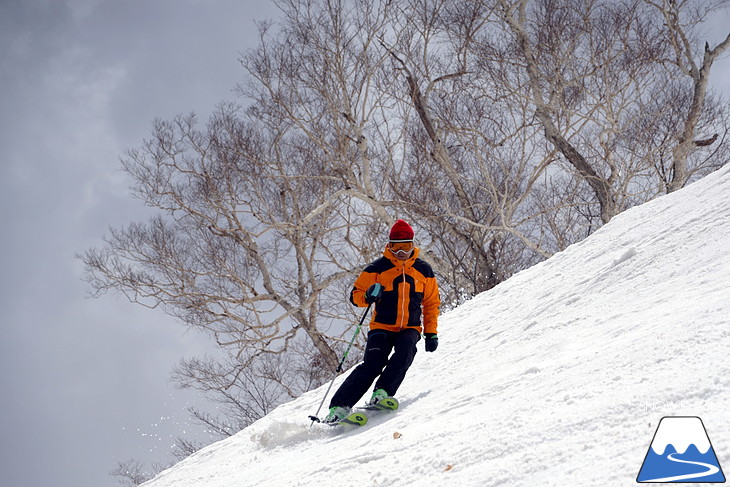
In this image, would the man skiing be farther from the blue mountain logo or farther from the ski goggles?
the blue mountain logo

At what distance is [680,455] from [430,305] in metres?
2.36

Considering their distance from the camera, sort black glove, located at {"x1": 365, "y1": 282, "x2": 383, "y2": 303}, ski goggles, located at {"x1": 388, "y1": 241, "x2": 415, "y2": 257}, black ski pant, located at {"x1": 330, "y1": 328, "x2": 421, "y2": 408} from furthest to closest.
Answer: ski goggles, located at {"x1": 388, "y1": 241, "x2": 415, "y2": 257}, black glove, located at {"x1": 365, "y1": 282, "x2": 383, "y2": 303}, black ski pant, located at {"x1": 330, "y1": 328, "x2": 421, "y2": 408}

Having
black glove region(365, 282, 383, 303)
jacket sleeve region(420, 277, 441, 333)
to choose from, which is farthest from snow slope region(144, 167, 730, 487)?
black glove region(365, 282, 383, 303)

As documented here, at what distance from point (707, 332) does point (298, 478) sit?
5.58 ft

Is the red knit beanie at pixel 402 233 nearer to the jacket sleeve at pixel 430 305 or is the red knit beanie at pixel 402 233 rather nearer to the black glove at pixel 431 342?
the jacket sleeve at pixel 430 305

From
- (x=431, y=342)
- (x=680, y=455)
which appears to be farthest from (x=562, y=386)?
(x=431, y=342)

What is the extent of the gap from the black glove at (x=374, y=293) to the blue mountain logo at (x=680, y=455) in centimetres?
214

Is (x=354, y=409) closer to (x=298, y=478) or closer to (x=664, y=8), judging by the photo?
(x=298, y=478)

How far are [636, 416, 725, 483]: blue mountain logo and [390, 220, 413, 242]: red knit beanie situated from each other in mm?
2284

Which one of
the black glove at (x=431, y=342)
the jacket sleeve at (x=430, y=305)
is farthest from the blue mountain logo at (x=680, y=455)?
the jacket sleeve at (x=430, y=305)

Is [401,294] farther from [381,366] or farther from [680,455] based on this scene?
[680,455]

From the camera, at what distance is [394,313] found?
364cm

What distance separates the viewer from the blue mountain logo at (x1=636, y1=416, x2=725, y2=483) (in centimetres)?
138

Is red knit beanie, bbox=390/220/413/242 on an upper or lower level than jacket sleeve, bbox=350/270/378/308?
upper
